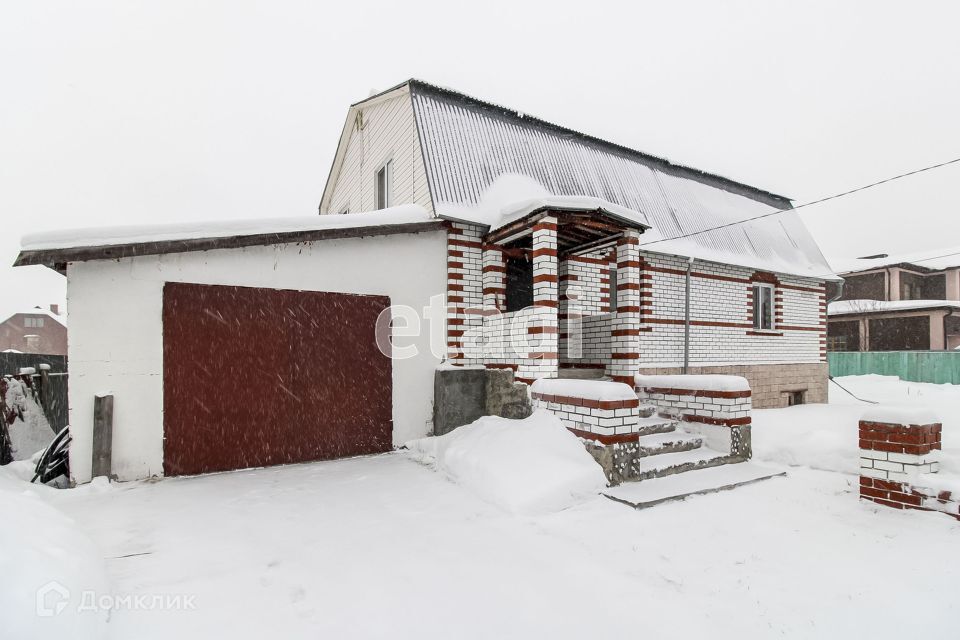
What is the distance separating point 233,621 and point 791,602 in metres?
3.34

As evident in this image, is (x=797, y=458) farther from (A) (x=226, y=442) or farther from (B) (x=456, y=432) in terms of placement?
(A) (x=226, y=442)

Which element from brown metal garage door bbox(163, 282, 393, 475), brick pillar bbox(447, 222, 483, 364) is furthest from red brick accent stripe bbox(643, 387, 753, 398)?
brown metal garage door bbox(163, 282, 393, 475)

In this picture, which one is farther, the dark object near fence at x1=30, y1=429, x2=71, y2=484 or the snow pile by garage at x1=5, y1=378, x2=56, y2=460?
the snow pile by garage at x1=5, y1=378, x2=56, y2=460

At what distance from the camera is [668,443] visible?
5.60 m

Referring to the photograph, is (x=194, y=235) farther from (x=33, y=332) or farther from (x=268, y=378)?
(x=33, y=332)

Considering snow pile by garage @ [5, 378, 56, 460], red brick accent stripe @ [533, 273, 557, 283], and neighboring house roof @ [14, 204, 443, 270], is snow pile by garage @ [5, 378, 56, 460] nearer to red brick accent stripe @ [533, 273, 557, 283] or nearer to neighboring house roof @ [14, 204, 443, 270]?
neighboring house roof @ [14, 204, 443, 270]

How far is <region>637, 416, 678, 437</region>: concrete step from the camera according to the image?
5.92 m

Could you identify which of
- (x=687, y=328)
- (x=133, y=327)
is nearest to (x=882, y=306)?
(x=687, y=328)

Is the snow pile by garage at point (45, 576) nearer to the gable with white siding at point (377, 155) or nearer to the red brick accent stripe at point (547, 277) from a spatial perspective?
the red brick accent stripe at point (547, 277)

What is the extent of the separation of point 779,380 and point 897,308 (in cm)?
1641

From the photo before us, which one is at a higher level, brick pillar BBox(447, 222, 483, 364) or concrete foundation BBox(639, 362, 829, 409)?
brick pillar BBox(447, 222, 483, 364)

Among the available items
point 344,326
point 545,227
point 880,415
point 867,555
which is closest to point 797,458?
point 880,415

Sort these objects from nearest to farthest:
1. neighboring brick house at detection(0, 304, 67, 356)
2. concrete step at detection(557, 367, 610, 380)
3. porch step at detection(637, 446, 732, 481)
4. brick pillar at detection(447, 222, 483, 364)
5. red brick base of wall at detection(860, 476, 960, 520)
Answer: red brick base of wall at detection(860, 476, 960, 520)
porch step at detection(637, 446, 732, 481)
brick pillar at detection(447, 222, 483, 364)
concrete step at detection(557, 367, 610, 380)
neighboring brick house at detection(0, 304, 67, 356)

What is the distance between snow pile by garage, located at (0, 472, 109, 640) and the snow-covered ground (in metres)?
0.02
